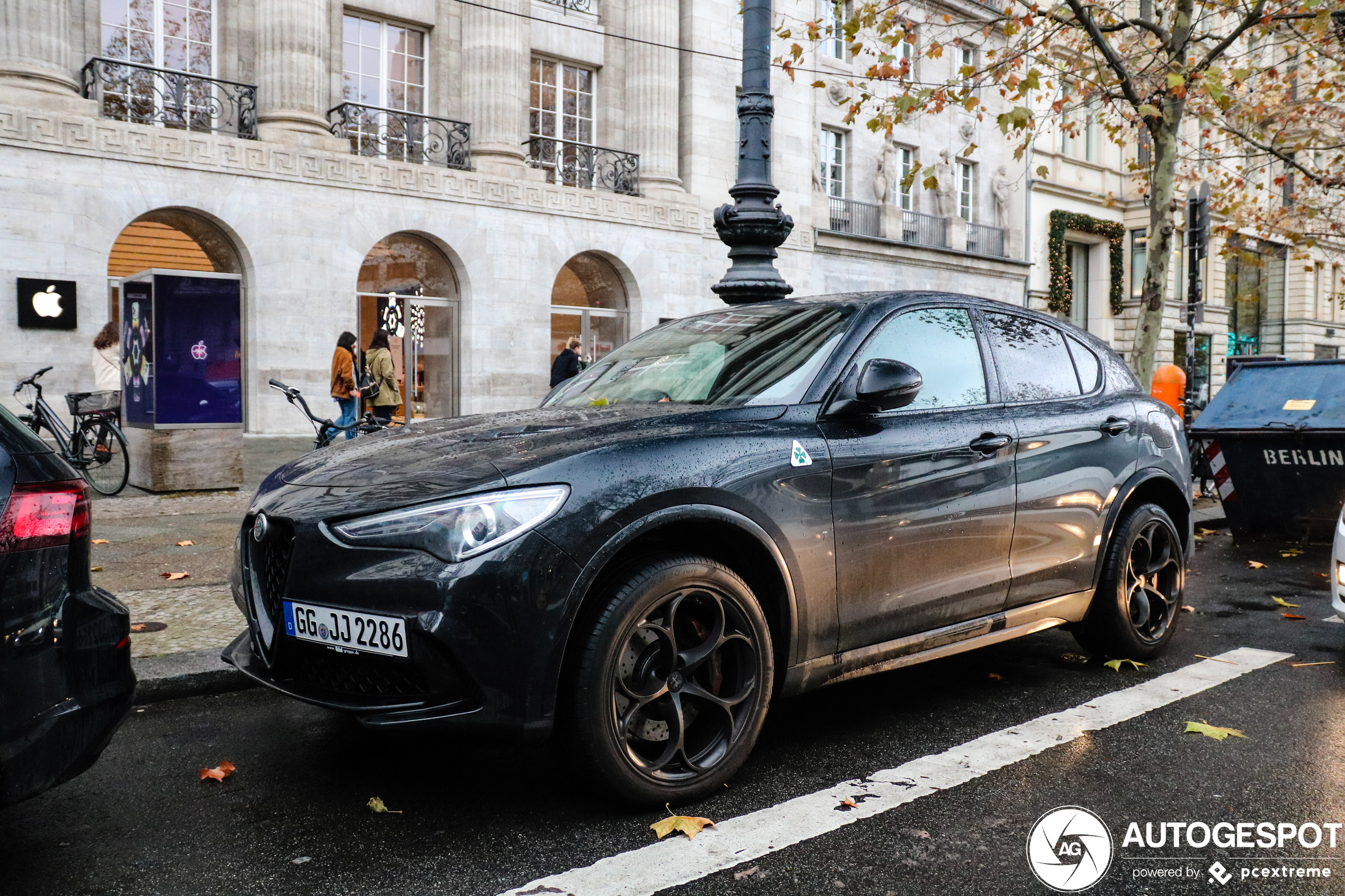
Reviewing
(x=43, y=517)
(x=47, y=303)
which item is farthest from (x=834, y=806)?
(x=47, y=303)

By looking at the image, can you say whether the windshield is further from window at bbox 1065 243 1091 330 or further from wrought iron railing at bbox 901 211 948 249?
window at bbox 1065 243 1091 330

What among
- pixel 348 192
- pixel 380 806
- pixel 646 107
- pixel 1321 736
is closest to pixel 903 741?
pixel 1321 736

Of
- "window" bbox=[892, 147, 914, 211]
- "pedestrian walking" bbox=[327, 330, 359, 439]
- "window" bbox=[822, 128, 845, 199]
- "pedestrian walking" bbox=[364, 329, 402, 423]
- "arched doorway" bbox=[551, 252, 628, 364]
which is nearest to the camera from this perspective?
"pedestrian walking" bbox=[364, 329, 402, 423]

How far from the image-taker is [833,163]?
92.2 ft

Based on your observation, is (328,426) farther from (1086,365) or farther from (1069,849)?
(1069,849)

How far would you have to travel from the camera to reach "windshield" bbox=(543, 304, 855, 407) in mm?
3898

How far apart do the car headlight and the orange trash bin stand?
44.6ft

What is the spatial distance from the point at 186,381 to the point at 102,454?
48.3 inches

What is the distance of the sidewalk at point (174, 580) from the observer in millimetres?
4590

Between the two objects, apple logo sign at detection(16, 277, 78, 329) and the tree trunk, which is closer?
the tree trunk

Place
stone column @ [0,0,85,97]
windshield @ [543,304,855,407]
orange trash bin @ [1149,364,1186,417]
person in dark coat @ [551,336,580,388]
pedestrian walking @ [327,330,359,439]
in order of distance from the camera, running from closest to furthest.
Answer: windshield @ [543,304,855,407] < pedestrian walking @ [327,330,359,439] < orange trash bin @ [1149,364,1186,417] < stone column @ [0,0,85,97] < person in dark coat @ [551,336,580,388]

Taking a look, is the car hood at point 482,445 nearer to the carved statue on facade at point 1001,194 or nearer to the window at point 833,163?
the window at point 833,163

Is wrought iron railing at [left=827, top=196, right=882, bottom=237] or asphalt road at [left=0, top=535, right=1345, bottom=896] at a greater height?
wrought iron railing at [left=827, top=196, right=882, bottom=237]

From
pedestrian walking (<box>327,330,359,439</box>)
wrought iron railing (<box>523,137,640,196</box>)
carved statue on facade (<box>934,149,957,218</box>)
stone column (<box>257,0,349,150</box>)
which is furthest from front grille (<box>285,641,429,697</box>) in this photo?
carved statue on facade (<box>934,149,957,218</box>)
